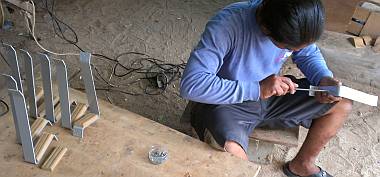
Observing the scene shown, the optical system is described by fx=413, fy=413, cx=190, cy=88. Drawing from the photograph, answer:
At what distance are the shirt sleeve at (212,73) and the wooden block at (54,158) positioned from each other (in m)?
0.48

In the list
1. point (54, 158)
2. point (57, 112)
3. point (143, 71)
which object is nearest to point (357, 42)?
point (143, 71)

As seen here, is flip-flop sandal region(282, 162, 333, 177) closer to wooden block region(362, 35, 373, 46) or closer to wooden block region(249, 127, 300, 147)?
wooden block region(249, 127, 300, 147)

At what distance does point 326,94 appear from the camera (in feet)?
5.39

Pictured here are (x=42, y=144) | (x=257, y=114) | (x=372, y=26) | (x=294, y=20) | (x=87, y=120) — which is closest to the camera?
(x=294, y=20)

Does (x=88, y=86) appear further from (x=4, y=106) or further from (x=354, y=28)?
(x=354, y=28)

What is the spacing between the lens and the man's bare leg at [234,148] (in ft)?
5.11

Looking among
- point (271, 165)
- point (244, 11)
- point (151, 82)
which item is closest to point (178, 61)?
point (151, 82)

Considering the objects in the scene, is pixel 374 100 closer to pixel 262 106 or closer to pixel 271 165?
pixel 262 106

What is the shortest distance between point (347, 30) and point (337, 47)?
17cm

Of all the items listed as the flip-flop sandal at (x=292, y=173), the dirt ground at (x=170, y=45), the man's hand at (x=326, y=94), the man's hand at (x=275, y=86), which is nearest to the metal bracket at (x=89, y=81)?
the man's hand at (x=275, y=86)

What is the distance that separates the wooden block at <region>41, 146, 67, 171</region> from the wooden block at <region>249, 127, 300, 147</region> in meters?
0.81

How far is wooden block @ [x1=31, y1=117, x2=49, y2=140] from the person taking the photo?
1.48 meters

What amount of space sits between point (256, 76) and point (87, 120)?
0.69 m

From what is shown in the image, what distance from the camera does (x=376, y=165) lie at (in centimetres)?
215
